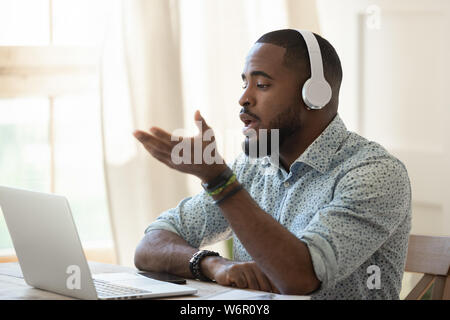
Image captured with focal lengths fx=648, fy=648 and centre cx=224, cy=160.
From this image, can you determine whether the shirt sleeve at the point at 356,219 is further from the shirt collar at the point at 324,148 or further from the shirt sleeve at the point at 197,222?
the shirt sleeve at the point at 197,222

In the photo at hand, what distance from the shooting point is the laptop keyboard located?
1.16 m

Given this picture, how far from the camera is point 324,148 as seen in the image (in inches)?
57.6

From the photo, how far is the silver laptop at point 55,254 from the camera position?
1109mm

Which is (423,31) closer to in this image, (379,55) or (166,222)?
(379,55)

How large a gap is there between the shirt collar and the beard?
6cm

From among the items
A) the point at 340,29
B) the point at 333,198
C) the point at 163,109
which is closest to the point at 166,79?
the point at 163,109

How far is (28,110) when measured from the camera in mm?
2484

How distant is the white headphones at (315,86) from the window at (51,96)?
1.14 m

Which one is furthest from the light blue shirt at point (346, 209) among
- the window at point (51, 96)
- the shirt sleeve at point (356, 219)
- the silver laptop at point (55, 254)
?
the window at point (51, 96)

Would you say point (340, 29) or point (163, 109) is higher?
point (340, 29)

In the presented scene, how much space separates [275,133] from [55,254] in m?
0.58

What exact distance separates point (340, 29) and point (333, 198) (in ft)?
4.56

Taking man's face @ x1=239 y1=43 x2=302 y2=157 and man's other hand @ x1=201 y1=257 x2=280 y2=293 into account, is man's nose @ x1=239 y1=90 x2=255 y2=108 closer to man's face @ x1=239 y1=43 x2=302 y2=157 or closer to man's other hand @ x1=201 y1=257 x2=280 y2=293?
man's face @ x1=239 y1=43 x2=302 y2=157

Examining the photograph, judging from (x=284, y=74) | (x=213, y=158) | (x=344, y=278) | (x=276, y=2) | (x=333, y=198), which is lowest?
(x=344, y=278)
